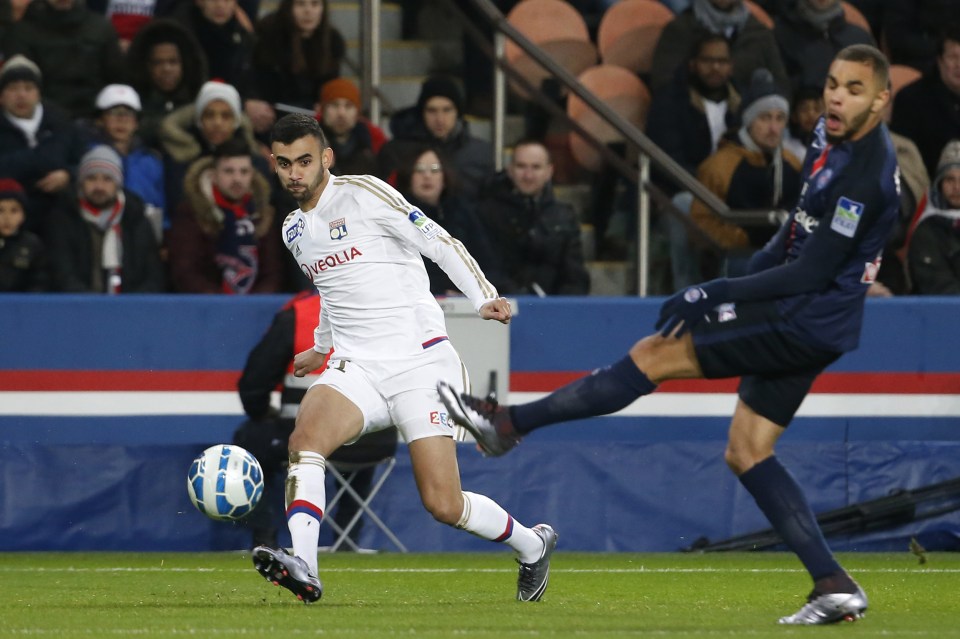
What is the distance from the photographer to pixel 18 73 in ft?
41.0

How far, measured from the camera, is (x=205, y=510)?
8.75 meters

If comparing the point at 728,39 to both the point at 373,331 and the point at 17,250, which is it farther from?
the point at 373,331

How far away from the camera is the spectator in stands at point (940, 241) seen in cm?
1285

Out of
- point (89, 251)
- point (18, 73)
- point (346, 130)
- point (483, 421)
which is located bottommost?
point (89, 251)

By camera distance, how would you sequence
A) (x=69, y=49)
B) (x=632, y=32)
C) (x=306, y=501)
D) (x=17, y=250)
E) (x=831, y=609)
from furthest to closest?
(x=632, y=32)
(x=69, y=49)
(x=17, y=250)
(x=306, y=501)
(x=831, y=609)

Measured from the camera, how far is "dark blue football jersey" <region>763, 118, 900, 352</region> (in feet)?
23.0

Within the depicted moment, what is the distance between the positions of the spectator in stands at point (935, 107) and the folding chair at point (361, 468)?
4.93 meters

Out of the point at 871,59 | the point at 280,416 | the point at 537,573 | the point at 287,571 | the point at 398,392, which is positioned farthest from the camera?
the point at 280,416

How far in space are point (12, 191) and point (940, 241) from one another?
20.5 feet

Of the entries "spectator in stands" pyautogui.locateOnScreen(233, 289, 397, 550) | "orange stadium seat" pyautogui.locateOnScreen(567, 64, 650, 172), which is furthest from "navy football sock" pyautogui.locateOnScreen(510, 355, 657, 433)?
"orange stadium seat" pyautogui.locateOnScreen(567, 64, 650, 172)

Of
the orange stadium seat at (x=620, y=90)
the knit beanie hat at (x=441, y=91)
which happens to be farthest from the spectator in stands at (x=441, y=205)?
the orange stadium seat at (x=620, y=90)

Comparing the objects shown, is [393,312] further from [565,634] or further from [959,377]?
[959,377]

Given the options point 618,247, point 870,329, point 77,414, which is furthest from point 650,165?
point 77,414

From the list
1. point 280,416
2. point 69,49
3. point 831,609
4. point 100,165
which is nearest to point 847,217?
point 831,609
